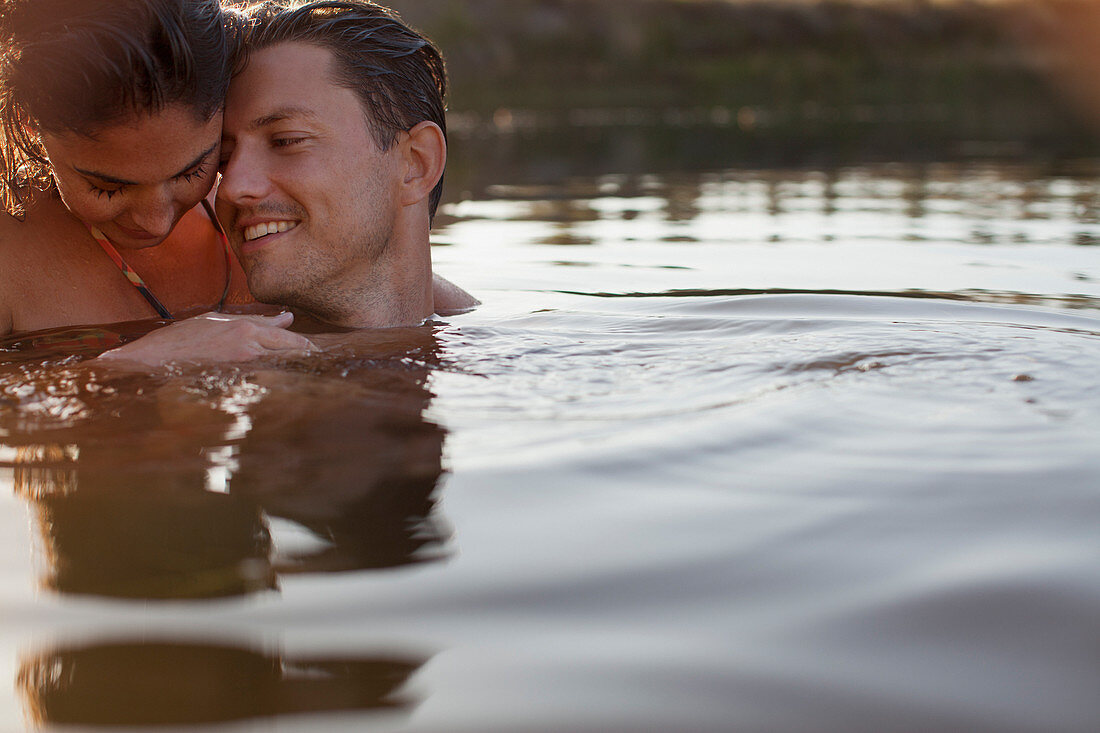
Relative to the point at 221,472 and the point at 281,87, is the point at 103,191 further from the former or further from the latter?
the point at 221,472

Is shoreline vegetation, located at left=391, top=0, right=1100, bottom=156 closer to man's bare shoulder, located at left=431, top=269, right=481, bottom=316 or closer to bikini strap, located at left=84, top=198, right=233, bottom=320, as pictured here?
man's bare shoulder, located at left=431, top=269, right=481, bottom=316

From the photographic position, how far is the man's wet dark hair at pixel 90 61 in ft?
8.78

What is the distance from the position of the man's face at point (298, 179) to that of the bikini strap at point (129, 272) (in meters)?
0.33

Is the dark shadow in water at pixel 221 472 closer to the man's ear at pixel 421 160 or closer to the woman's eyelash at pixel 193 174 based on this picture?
the woman's eyelash at pixel 193 174

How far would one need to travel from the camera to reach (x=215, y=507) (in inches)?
72.3

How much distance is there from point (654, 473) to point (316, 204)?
186 centimetres

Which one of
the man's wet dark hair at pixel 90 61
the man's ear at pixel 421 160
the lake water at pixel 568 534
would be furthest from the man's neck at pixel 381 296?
the man's wet dark hair at pixel 90 61

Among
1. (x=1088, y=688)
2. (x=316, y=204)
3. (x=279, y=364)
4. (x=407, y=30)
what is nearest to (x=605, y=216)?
(x=407, y=30)

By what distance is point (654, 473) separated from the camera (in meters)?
2.06

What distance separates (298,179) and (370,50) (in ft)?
1.99

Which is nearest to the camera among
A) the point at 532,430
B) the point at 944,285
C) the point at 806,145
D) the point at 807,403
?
the point at 532,430

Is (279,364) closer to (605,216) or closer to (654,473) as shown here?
(654,473)

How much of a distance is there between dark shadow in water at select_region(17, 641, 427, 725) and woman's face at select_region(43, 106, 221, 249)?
1814 mm

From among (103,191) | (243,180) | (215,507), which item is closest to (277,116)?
(243,180)
